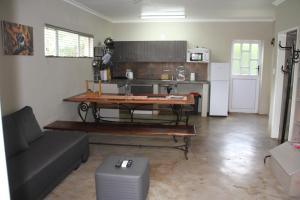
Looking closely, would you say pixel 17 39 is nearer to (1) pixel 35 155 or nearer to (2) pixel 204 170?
(1) pixel 35 155

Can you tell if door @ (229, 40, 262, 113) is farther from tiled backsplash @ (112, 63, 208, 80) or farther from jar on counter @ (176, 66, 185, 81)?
jar on counter @ (176, 66, 185, 81)

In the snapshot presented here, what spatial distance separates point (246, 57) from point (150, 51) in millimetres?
2665

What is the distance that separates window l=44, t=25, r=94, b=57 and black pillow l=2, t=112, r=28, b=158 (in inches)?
64.1

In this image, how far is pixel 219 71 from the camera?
669 cm

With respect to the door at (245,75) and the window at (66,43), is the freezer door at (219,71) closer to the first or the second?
the door at (245,75)

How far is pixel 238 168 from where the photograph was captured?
367cm

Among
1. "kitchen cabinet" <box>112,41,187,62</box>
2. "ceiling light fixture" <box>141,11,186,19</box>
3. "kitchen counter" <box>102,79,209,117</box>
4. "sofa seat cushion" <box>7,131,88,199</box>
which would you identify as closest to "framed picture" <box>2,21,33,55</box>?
"sofa seat cushion" <box>7,131,88,199</box>

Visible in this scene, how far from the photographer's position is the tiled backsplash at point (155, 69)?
24.0 feet

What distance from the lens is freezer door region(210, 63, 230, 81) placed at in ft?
21.8

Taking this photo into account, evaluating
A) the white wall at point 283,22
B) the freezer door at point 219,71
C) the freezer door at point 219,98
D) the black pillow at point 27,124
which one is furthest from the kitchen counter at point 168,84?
the black pillow at point 27,124

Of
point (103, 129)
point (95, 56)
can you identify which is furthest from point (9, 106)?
point (95, 56)

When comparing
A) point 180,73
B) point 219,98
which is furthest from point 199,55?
point 219,98

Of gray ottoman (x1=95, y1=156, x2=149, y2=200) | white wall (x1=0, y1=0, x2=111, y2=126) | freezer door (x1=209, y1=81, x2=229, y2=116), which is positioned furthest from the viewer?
freezer door (x1=209, y1=81, x2=229, y2=116)

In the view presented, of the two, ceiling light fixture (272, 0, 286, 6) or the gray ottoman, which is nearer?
the gray ottoman
